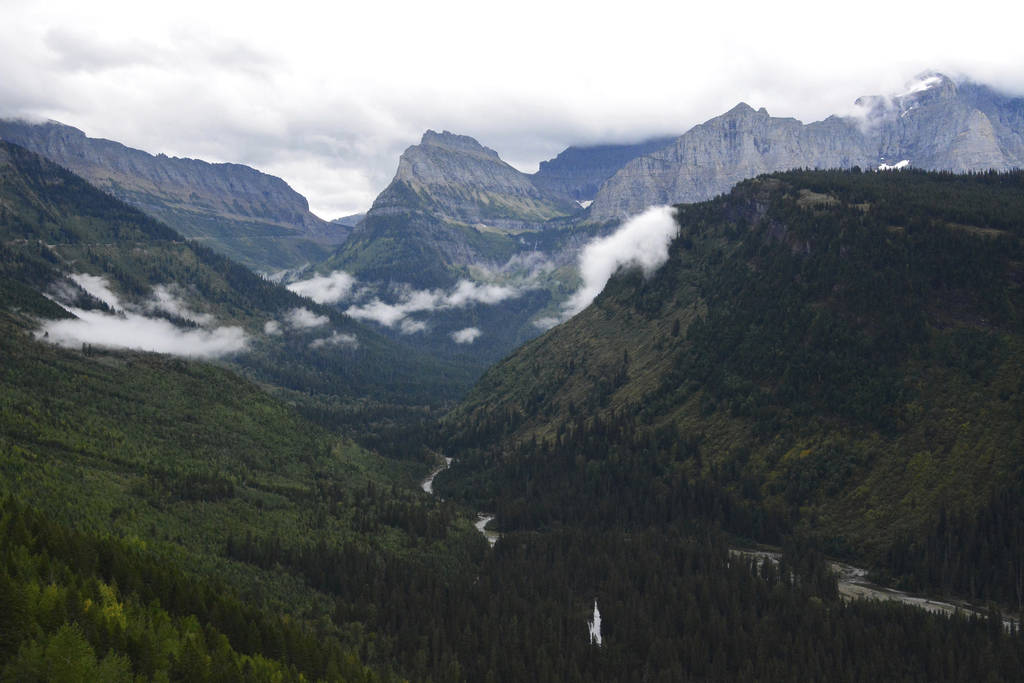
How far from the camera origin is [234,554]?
623ft

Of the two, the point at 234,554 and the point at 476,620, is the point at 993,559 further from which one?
the point at 234,554

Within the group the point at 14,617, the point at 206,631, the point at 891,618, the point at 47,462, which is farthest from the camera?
the point at 47,462

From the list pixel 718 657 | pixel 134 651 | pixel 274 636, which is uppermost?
pixel 134 651

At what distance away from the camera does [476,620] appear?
575 ft

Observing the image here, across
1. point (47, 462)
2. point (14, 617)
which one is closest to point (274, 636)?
point (14, 617)

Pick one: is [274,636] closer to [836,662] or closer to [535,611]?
[535,611]

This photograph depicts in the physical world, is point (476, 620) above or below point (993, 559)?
below

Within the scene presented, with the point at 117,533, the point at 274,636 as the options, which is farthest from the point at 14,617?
the point at 117,533

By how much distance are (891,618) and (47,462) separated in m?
205

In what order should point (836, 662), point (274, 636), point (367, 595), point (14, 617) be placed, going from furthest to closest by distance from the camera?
point (367, 595)
point (836, 662)
point (274, 636)
point (14, 617)

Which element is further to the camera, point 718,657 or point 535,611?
point 535,611

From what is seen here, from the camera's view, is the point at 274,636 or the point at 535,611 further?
the point at 535,611

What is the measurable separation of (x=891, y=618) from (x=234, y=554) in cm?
15304

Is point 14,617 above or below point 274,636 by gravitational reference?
above
